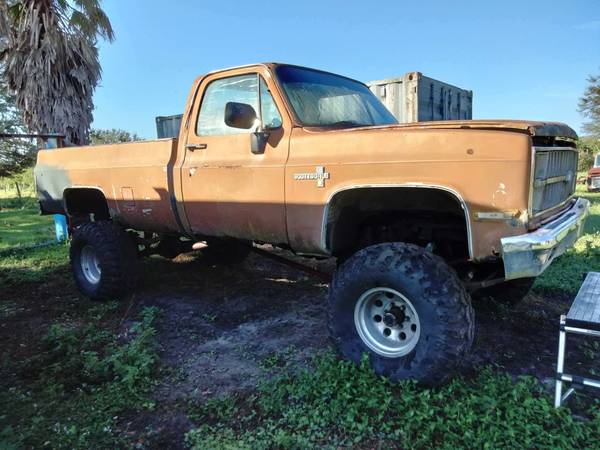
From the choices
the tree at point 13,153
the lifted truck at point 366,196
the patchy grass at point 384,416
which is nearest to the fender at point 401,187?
the lifted truck at point 366,196

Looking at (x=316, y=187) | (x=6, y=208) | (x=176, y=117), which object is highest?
(x=176, y=117)

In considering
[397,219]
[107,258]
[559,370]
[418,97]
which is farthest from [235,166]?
[418,97]

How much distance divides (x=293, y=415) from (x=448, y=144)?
6.02 feet

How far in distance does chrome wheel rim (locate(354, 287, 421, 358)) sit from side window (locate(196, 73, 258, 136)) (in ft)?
5.46

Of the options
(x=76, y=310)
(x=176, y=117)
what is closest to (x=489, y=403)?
(x=76, y=310)

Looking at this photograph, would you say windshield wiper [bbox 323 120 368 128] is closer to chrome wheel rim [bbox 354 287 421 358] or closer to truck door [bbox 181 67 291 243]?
truck door [bbox 181 67 291 243]

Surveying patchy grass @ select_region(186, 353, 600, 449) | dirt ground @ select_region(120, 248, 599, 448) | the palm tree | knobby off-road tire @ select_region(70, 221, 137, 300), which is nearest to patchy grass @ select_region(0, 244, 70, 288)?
knobby off-road tire @ select_region(70, 221, 137, 300)

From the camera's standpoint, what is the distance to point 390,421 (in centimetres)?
253

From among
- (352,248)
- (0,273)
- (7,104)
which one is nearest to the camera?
(352,248)

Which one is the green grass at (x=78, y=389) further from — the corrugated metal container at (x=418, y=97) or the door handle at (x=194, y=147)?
the corrugated metal container at (x=418, y=97)

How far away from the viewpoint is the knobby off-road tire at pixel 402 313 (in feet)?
8.80

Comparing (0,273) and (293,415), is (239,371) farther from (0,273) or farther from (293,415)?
(0,273)

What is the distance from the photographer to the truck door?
11.1 feet

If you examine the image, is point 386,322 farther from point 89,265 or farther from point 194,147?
point 89,265
